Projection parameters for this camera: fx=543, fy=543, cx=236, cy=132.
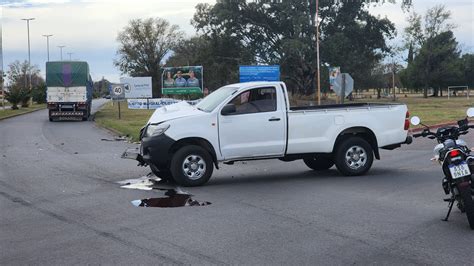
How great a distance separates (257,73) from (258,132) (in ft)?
80.1

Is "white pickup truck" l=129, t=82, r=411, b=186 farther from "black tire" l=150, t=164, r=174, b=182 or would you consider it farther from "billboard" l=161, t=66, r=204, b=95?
"billboard" l=161, t=66, r=204, b=95

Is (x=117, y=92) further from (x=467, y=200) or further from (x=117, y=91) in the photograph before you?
(x=467, y=200)

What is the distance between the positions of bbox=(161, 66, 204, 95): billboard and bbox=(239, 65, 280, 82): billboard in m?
13.3

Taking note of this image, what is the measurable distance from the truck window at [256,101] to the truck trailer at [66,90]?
85.0 ft

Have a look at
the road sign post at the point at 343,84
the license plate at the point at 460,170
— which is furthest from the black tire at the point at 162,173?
the road sign post at the point at 343,84

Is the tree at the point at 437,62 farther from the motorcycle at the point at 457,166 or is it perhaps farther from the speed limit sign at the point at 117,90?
the motorcycle at the point at 457,166

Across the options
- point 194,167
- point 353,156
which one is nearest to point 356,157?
point 353,156

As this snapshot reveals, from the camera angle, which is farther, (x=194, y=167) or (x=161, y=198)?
(x=194, y=167)

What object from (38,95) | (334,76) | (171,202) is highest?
(334,76)

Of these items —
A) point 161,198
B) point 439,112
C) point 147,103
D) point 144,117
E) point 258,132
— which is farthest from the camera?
point 147,103

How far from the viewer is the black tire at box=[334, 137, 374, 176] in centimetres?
1072

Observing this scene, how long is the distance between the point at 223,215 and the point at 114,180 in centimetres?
410

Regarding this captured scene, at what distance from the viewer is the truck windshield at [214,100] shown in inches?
409

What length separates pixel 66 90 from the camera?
34.2 m
